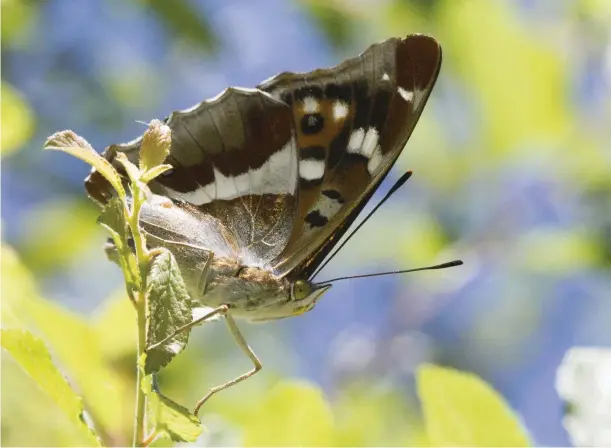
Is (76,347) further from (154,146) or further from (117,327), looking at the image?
(154,146)

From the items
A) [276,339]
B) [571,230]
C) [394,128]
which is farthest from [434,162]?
[394,128]

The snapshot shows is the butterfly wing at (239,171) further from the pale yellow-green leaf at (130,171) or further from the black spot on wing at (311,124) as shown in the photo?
the pale yellow-green leaf at (130,171)

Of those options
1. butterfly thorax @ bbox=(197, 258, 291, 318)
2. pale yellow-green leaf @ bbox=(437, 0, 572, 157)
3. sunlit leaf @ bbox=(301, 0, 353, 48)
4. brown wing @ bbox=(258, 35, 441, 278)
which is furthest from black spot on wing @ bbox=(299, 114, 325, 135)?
sunlit leaf @ bbox=(301, 0, 353, 48)

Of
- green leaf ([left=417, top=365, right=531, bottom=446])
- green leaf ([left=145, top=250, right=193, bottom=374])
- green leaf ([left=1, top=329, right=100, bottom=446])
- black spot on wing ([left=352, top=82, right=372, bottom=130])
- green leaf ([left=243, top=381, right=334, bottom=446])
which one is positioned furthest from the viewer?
black spot on wing ([left=352, top=82, right=372, bottom=130])

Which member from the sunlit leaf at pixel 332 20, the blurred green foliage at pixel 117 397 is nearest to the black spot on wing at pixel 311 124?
the blurred green foliage at pixel 117 397

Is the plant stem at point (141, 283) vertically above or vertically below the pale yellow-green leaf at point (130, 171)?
below

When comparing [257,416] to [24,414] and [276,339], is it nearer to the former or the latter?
[24,414]

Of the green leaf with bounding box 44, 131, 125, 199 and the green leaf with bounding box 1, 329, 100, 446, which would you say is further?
the green leaf with bounding box 1, 329, 100, 446

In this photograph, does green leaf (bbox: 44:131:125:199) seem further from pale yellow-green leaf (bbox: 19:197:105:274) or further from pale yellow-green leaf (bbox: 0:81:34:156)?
pale yellow-green leaf (bbox: 19:197:105:274)
